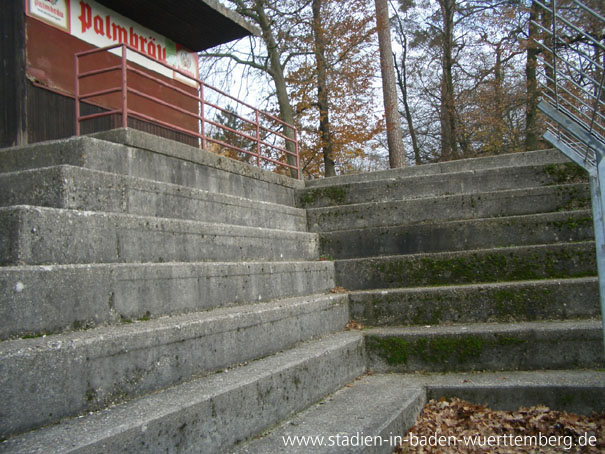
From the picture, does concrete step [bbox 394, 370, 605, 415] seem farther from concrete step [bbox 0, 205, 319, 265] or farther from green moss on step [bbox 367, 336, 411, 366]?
concrete step [bbox 0, 205, 319, 265]

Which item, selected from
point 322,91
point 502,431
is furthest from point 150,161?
point 322,91

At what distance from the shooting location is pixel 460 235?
6.09 metres

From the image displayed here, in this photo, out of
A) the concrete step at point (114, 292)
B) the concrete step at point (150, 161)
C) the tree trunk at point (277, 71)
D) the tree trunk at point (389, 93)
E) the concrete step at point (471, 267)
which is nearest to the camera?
the concrete step at point (114, 292)

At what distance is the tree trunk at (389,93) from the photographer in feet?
52.5

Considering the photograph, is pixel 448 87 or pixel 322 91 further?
pixel 448 87

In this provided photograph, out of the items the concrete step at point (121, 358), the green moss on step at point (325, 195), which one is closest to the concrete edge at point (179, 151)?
the green moss on step at point (325, 195)

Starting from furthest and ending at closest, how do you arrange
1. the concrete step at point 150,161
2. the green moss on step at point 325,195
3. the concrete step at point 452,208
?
the green moss on step at point 325,195, the concrete step at point 452,208, the concrete step at point 150,161

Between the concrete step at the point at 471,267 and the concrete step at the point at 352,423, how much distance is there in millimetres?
1643

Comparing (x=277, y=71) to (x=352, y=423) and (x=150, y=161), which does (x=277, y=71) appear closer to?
(x=150, y=161)

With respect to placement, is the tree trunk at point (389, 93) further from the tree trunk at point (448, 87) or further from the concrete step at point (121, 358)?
the concrete step at point (121, 358)

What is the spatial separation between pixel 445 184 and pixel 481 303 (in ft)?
7.99

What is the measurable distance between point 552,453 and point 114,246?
10.6 feet

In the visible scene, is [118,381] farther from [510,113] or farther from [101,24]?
[510,113]

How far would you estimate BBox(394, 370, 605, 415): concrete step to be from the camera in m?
3.93
